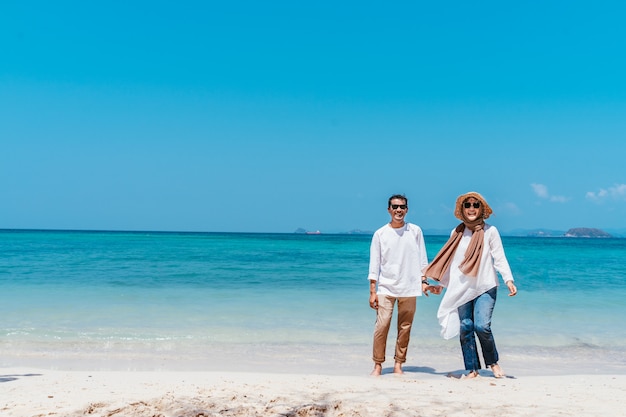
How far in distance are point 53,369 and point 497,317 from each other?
6589mm

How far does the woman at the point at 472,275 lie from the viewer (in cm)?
449

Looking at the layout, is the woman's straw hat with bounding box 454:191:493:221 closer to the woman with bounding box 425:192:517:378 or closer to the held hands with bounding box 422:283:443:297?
the woman with bounding box 425:192:517:378

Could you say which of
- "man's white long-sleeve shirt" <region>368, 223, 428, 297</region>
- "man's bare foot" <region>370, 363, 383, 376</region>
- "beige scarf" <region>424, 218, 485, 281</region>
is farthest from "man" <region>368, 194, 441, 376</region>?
"man's bare foot" <region>370, 363, 383, 376</region>

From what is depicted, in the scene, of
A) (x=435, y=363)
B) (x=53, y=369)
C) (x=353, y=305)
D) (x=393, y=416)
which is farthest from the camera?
(x=353, y=305)

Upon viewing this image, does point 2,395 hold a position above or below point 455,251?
below

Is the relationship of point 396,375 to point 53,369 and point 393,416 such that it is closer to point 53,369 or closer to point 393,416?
point 393,416

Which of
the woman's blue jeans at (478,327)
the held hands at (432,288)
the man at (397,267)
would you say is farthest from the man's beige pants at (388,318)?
the woman's blue jeans at (478,327)

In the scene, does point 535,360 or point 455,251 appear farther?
point 535,360

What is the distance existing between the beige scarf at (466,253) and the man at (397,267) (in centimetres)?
11

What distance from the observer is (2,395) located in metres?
3.83

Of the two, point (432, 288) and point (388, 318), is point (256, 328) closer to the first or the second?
point (388, 318)

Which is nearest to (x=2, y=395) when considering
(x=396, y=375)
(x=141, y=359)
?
(x=141, y=359)

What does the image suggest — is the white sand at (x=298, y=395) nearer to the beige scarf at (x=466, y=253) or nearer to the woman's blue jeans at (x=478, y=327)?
the woman's blue jeans at (x=478, y=327)

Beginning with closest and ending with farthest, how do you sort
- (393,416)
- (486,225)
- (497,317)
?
(393,416) < (486,225) < (497,317)
